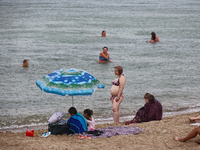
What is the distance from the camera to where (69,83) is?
7023 millimetres

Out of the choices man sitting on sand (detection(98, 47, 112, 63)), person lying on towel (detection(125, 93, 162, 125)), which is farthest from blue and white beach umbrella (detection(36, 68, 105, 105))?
man sitting on sand (detection(98, 47, 112, 63))

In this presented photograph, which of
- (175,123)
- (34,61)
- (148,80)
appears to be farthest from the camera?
(34,61)

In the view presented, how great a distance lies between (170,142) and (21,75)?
11.3m

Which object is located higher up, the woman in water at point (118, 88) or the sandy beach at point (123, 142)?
the woman in water at point (118, 88)

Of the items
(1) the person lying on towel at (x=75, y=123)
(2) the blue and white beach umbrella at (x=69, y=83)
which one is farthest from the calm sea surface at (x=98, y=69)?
(2) the blue and white beach umbrella at (x=69, y=83)

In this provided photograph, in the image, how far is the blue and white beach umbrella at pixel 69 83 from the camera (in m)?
6.93

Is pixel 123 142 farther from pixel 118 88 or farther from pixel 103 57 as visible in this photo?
Result: pixel 103 57

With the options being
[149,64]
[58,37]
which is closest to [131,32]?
[58,37]

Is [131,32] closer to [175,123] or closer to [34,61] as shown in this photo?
[34,61]

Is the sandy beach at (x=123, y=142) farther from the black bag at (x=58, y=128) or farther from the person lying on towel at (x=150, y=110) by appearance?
the person lying on towel at (x=150, y=110)

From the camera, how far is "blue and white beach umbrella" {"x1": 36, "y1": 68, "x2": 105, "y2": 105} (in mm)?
6930

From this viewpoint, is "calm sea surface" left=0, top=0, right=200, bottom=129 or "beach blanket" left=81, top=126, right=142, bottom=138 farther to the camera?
"calm sea surface" left=0, top=0, right=200, bottom=129

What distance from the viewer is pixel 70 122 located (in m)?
7.30

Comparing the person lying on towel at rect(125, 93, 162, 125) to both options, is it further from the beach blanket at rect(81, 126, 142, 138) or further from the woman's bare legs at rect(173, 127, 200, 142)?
the woman's bare legs at rect(173, 127, 200, 142)
